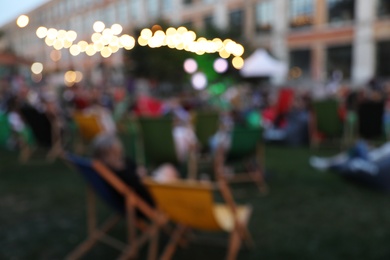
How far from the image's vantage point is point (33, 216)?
11.5ft

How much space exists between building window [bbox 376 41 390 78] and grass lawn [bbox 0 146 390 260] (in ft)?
45.2

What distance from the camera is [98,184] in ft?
7.96

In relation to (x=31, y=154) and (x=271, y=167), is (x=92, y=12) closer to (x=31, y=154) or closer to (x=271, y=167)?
(x=31, y=154)

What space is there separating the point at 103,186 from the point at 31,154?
15.7 ft

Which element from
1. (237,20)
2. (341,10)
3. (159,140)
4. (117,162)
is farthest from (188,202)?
(237,20)

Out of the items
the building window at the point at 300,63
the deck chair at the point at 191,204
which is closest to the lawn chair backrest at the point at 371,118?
the deck chair at the point at 191,204

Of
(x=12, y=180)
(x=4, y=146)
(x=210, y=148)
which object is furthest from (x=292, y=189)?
(x=4, y=146)

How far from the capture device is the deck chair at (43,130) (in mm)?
5792

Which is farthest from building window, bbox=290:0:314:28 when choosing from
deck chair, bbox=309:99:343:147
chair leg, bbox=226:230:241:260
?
chair leg, bbox=226:230:241:260

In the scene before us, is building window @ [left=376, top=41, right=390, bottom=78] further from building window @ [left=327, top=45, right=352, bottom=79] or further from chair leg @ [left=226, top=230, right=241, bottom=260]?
chair leg @ [left=226, top=230, right=241, bottom=260]

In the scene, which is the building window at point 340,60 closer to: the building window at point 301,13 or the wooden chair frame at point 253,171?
the building window at point 301,13

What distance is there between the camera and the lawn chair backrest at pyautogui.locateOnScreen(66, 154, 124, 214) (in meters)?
2.36

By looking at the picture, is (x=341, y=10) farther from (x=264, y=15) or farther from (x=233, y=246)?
(x=233, y=246)

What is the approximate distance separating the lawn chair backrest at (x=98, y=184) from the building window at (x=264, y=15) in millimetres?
19625
